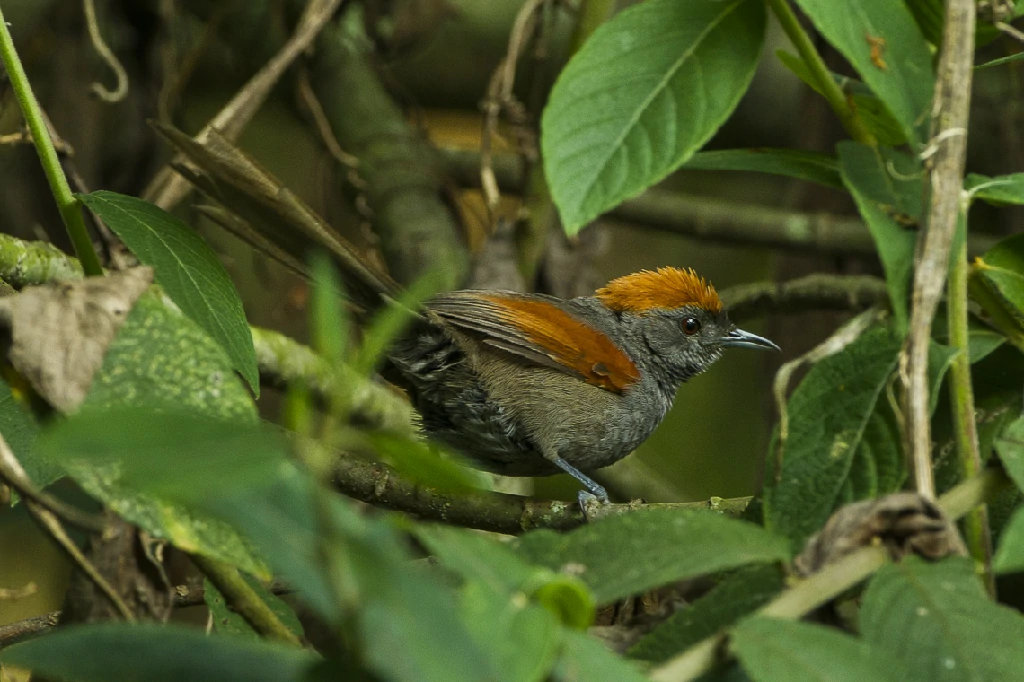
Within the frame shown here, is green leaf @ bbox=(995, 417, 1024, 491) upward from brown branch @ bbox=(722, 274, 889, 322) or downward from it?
upward

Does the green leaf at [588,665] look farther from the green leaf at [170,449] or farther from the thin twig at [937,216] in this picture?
the thin twig at [937,216]

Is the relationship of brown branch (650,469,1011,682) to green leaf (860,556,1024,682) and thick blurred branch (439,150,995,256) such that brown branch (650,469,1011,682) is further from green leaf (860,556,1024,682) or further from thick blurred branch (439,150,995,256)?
thick blurred branch (439,150,995,256)

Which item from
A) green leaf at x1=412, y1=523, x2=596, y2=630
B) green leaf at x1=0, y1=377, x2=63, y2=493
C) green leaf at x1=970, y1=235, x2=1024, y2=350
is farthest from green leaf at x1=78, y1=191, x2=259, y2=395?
green leaf at x1=970, y1=235, x2=1024, y2=350

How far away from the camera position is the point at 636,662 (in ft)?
3.59

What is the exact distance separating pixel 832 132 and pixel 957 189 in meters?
3.08

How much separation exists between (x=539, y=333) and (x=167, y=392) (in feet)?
7.45

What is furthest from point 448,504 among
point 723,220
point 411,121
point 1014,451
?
point 411,121

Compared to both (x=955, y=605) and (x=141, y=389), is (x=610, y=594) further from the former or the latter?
(x=141, y=389)

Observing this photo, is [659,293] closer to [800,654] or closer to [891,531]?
[891,531]

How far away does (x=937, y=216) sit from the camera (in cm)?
142

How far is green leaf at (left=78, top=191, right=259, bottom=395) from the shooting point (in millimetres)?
1563

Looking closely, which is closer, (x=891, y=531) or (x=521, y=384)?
(x=891, y=531)

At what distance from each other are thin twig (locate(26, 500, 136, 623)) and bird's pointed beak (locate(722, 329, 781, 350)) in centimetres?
286

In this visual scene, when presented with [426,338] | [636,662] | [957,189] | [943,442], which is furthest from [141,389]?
[426,338]
